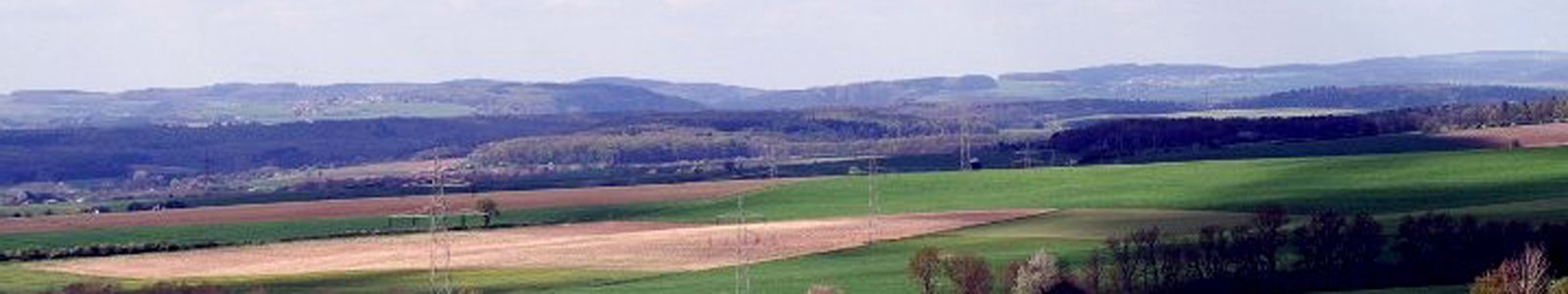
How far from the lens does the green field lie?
3595 inches

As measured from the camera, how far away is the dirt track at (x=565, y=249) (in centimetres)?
9900

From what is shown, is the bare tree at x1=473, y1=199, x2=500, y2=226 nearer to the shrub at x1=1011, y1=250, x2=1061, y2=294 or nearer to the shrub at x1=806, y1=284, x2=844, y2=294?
the shrub at x1=806, y1=284, x2=844, y2=294

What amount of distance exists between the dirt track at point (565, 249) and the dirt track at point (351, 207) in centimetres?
1786

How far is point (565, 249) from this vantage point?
10438cm

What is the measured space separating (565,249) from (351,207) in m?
41.3

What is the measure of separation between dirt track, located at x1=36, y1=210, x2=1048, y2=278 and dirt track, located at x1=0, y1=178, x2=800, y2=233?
17858 millimetres

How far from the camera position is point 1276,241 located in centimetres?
8688

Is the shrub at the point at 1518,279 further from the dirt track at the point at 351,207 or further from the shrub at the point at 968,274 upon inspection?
the dirt track at the point at 351,207

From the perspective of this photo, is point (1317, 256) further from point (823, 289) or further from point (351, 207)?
point (351, 207)

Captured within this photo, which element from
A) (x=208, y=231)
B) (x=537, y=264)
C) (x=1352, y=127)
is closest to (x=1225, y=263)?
(x=537, y=264)

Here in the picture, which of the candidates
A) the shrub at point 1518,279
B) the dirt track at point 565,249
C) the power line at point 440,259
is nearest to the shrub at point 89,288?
the dirt track at point 565,249

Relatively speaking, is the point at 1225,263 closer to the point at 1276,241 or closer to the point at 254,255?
the point at 1276,241

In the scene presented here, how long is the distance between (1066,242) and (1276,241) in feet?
39.9

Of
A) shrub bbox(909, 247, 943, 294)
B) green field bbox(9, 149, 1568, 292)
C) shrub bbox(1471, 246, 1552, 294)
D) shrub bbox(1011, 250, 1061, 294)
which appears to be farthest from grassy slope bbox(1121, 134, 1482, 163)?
shrub bbox(1471, 246, 1552, 294)
